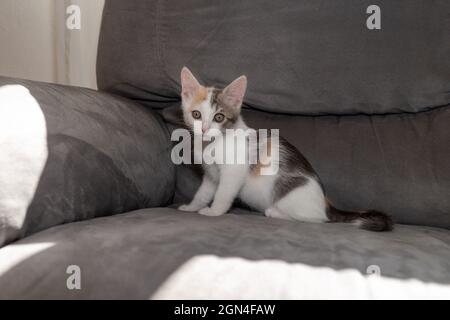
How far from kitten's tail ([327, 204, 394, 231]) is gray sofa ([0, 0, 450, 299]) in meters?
0.05

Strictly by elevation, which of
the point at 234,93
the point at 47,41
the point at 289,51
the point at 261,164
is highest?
the point at 47,41

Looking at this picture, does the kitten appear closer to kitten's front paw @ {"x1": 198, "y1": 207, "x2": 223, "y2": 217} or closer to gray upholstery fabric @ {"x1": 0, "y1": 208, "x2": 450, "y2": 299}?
kitten's front paw @ {"x1": 198, "y1": 207, "x2": 223, "y2": 217}

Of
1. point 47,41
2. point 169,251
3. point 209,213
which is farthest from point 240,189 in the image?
point 47,41

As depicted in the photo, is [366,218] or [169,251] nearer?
[169,251]

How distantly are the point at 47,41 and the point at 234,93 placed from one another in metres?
1.23

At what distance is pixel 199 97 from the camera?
1318 mm

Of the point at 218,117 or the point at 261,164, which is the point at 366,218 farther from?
the point at 218,117

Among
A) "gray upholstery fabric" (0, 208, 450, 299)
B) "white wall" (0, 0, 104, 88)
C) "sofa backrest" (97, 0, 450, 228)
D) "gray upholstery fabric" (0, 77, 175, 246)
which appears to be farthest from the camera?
"white wall" (0, 0, 104, 88)

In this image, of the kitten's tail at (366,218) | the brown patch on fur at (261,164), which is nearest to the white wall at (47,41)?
the brown patch on fur at (261,164)

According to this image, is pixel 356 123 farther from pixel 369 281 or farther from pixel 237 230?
pixel 369 281

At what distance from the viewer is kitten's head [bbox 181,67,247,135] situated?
129cm

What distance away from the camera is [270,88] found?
146 cm

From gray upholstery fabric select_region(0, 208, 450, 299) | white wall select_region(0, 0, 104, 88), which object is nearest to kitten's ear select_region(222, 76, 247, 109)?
gray upholstery fabric select_region(0, 208, 450, 299)

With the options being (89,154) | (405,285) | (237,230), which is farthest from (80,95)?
(405,285)
